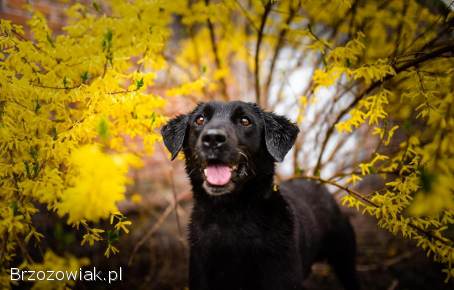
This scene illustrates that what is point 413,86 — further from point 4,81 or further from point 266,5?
point 4,81

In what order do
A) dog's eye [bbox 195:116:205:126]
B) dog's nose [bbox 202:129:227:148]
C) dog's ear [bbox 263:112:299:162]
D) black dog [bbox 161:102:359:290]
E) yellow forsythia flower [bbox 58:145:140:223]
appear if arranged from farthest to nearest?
dog's eye [bbox 195:116:205:126] < dog's ear [bbox 263:112:299:162] < black dog [bbox 161:102:359:290] < dog's nose [bbox 202:129:227:148] < yellow forsythia flower [bbox 58:145:140:223]

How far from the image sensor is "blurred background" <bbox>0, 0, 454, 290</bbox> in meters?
2.42

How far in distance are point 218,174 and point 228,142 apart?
27 cm

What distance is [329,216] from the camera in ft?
11.8

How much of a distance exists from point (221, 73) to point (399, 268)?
3.67m

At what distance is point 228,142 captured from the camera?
2.38m

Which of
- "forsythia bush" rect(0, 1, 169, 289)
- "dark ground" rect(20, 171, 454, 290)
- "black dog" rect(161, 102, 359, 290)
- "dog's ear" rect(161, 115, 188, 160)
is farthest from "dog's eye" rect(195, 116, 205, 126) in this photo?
"dark ground" rect(20, 171, 454, 290)

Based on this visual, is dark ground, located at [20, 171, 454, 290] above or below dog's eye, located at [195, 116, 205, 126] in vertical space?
below

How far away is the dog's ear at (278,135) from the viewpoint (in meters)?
2.70

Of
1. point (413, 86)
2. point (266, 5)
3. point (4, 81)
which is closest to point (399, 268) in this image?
point (413, 86)

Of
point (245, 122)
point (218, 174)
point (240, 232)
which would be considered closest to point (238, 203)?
point (240, 232)

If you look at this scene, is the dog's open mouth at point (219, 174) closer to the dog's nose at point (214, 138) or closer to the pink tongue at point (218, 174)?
the pink tongue at point (218, 174)

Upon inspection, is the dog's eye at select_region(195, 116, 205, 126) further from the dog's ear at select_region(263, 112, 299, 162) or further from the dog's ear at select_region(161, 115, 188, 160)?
the dog's ear at select_region(263, 112, 299, 162)

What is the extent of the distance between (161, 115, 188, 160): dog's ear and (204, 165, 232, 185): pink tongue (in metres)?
0.46
